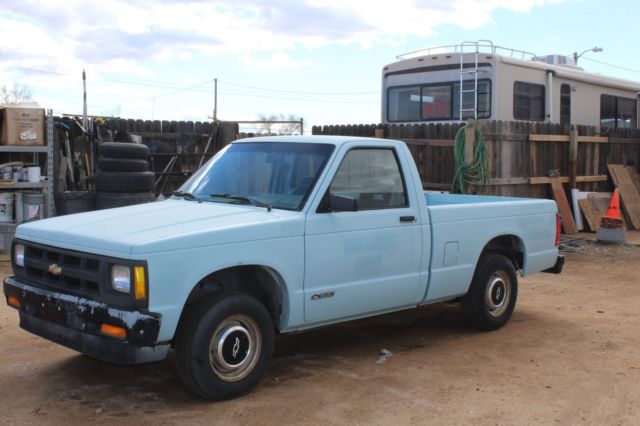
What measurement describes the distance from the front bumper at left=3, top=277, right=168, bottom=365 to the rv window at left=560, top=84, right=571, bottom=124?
13239 mm

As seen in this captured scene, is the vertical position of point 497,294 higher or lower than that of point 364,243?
lower

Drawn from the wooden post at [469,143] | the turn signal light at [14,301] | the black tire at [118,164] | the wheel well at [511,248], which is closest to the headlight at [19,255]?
the turn signal light at [14,301]

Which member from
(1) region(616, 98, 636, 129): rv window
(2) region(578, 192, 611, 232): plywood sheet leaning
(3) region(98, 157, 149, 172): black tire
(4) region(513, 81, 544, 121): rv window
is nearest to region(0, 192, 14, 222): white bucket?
(3) region(98, 157, 149, 172): black tire

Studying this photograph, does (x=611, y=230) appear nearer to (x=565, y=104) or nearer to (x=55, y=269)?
(x=565, y=104)

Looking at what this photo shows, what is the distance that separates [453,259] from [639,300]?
3595 millimetres

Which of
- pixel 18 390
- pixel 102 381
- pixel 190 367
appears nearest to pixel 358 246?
pixel 190 367

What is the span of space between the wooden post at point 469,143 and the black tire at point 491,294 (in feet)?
19.5

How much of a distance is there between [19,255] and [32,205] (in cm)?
660

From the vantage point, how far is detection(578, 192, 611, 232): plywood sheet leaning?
1480 centimetres

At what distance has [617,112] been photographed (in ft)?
59.2

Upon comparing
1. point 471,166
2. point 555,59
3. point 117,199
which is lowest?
point 117,199

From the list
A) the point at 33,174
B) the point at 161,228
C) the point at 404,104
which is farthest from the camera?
the point at 404,104

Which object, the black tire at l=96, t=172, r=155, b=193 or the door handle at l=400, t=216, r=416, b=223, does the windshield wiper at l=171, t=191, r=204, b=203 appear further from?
the black tire at l=96, t=172, r=155, b=193

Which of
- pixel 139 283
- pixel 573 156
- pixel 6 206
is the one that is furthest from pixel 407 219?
pixel 573 156
